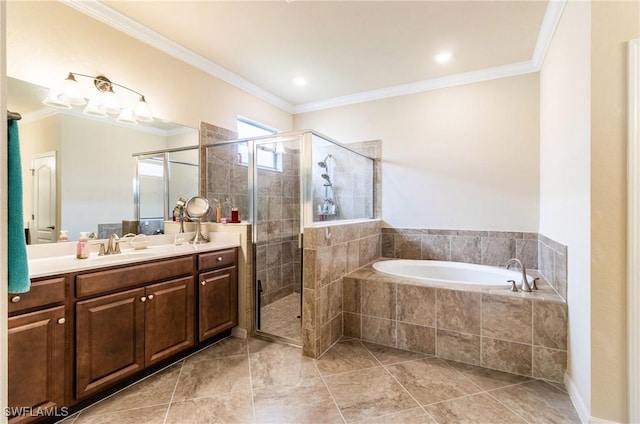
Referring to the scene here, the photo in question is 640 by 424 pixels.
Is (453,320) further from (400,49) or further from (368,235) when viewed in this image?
(400,49)

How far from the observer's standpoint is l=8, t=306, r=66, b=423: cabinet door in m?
1.34

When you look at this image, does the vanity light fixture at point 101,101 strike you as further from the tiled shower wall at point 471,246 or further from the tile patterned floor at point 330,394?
the tiled shower wall at point 471,246

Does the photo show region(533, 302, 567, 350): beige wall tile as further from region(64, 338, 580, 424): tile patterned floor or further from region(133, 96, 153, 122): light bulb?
region(133, 96, 153, 122): light bulb

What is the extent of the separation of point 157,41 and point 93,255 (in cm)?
191

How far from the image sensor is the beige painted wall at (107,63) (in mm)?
1806

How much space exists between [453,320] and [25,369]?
8.80 feet

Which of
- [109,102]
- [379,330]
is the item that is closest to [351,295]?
[379,330]

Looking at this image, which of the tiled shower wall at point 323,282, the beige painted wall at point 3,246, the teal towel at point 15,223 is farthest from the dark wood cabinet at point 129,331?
the beige painted wall at point 3,246

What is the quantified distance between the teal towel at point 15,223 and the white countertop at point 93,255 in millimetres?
932

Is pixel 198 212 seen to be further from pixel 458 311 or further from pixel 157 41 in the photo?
pixel 458 311

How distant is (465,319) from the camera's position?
2.24 meters

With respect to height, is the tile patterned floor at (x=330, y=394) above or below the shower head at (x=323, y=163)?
below

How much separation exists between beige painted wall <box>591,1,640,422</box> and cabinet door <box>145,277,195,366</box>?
2.59 meters

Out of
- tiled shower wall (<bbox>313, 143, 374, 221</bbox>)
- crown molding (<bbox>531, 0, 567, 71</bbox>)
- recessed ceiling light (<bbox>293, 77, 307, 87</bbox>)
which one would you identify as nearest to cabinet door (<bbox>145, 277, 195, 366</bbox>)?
tiled shower wall (<bbox>313, 143, 374, 221</bbox>)
